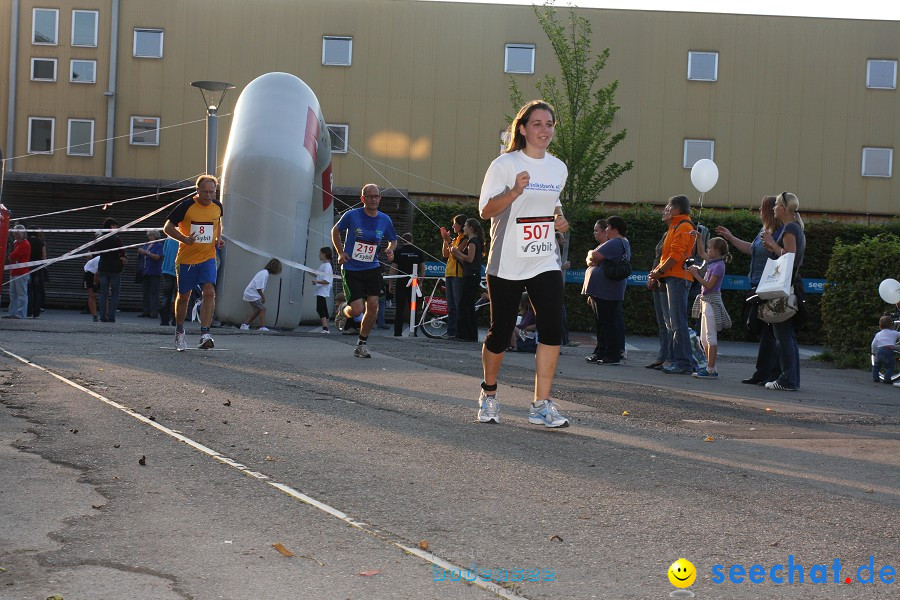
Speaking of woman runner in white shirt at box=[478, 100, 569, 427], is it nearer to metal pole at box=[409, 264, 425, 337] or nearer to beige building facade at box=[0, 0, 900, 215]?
metal pole at box=[409, 264, 425, 337]

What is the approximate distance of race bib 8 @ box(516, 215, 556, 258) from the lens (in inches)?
299

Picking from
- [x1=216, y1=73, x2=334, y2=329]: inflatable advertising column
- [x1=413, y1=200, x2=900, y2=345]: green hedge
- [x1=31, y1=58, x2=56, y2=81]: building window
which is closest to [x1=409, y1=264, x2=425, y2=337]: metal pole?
[x1=216, y1=73, x2=334, y2=329]: inflatable advertising column

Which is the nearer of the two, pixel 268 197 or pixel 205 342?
pixel 205 342

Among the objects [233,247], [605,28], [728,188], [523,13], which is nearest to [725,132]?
[728,188]

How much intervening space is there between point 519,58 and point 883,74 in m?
11.5

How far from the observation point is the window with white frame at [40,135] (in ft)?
121

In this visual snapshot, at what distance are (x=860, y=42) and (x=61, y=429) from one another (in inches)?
1347

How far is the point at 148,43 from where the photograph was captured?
36.4m

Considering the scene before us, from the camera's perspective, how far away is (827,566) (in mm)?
4094

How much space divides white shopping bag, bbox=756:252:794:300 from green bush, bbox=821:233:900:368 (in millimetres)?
4284

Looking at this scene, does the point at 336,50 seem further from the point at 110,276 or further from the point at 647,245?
the point at 110,276

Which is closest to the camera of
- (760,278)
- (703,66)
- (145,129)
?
(760,278)

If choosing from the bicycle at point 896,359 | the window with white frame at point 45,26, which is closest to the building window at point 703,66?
the window with white frame at point 45,26

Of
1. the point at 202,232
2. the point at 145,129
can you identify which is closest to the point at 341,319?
the point at 202,232
